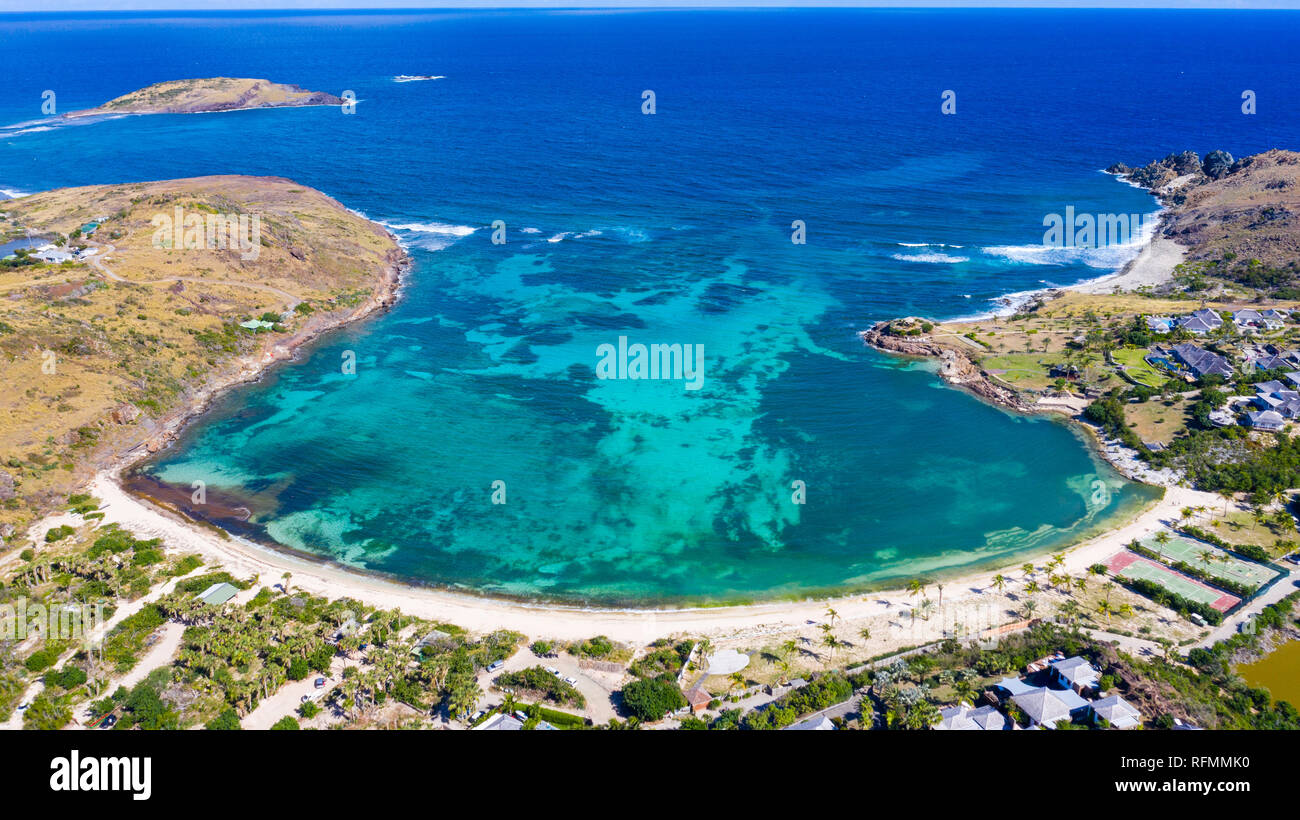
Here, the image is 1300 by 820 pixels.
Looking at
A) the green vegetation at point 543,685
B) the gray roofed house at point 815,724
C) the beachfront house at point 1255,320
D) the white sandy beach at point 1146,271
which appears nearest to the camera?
the gray roofed house at point 815,724

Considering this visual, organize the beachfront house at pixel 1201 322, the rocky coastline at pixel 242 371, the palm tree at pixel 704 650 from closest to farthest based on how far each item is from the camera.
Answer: the palm tree at pixel 704 650 → the rocky coastline at pixel 242 371 → the beachfront house at pixel 1201 322

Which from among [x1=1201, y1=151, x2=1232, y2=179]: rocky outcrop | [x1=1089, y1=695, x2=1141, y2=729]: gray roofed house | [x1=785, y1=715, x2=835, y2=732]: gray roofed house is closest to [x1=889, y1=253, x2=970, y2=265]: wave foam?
[x1=1201, y1=151, x2=1232, y2=179]: rocky outcrop

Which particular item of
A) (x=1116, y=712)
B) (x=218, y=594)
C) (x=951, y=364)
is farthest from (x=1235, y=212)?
(x=218, y=594)

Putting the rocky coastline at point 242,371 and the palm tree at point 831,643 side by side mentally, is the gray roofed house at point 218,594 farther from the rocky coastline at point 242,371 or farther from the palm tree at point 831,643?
the palm tree at point 831,643

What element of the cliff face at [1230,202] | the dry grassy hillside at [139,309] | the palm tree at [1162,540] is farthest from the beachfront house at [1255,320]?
the dry grassy hillside at [139,309]

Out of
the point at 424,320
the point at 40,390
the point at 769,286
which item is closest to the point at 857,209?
the point at 769,286

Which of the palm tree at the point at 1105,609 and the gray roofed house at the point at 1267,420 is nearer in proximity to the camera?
the palm tree at the point at 1105,609
